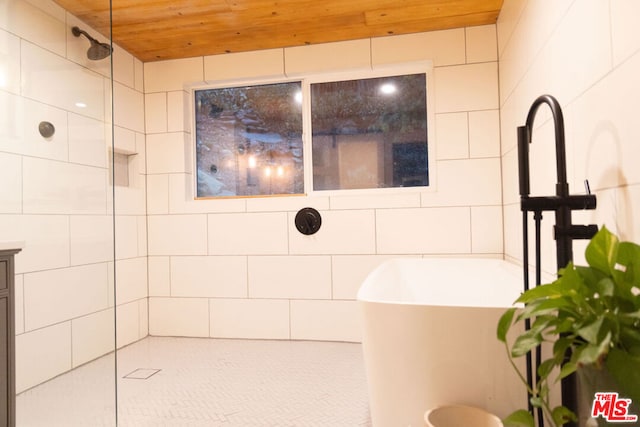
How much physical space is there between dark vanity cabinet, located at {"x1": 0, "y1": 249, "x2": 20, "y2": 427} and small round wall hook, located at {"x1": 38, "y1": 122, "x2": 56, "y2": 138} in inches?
30.6

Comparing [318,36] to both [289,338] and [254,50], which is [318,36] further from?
[289,338]

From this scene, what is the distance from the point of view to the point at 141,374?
2.34m

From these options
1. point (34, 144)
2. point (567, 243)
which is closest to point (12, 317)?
point (34, 144)

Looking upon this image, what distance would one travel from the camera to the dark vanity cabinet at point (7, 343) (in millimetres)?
1332

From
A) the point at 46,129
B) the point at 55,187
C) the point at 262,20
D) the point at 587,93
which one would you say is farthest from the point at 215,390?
the point at 262,20

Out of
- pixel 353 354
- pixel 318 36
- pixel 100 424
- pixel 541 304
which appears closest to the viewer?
pixel 541 304

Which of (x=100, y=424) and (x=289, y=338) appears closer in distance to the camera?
(x=100, y=424)

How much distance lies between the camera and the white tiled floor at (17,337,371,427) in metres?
1.71

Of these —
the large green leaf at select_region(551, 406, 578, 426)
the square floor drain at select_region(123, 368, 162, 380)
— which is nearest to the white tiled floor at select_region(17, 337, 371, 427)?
the square floor drain at select_region(123, 368, 162, 380)

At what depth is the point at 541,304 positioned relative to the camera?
0.72 metres

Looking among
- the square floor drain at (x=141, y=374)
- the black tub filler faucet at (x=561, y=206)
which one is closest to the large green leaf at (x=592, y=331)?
the black tub filler faucet at (x=561, y=206)

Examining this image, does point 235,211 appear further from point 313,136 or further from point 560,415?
point 560,415

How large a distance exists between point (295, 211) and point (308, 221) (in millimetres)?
135

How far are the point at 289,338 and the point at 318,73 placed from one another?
6.69ft
